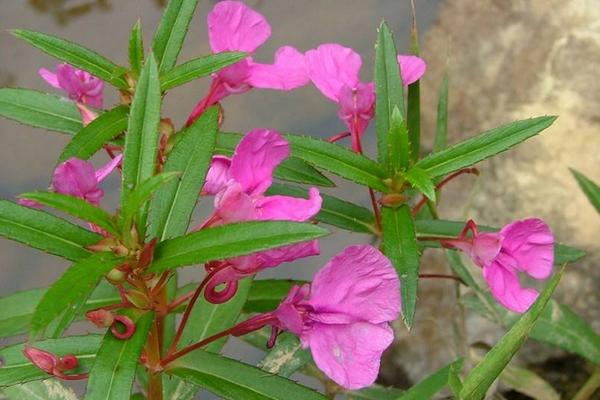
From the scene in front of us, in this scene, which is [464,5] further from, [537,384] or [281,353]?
[281,353]

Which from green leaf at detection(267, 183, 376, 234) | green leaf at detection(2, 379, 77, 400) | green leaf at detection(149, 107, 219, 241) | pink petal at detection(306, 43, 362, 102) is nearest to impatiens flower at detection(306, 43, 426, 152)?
pink petal at detection(306, 43, 362, 102)

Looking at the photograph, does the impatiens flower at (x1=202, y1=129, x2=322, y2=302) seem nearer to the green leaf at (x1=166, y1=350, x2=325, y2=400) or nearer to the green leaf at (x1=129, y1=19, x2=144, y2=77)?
the green leaf at (x1=166, y1=350, x2=325, y2=400)

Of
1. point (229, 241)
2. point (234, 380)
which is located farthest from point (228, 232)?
point (234, 380)

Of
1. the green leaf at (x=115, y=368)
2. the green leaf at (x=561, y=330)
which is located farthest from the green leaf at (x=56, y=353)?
the green leaf at (x=561, y=330)

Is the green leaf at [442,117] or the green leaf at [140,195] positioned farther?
the green leaf at [442,117]

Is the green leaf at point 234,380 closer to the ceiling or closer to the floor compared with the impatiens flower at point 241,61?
closer to the floor

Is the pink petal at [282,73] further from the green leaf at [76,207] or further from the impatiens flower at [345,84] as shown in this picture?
the green leaf at [76,207]
